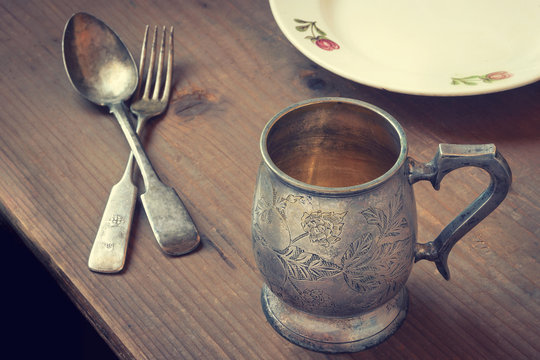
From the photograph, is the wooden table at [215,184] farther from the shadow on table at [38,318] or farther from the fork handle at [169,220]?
the shadow on table at [38,318]

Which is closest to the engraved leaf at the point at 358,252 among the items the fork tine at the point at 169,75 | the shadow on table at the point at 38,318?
the fork tine at the point at 169,75

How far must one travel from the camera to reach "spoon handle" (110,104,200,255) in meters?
0.52

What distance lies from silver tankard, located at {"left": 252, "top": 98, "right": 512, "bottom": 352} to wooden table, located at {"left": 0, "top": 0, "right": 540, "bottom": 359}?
24mm

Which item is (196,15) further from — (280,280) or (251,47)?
(280,280)

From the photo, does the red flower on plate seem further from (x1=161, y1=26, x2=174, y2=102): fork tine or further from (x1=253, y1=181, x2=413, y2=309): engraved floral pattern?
(x1=253, y1=181, x2=413, y2=309): engraved floral pattern

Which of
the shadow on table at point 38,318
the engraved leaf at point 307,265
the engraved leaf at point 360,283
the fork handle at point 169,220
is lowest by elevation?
the shadow on table at point 38,318

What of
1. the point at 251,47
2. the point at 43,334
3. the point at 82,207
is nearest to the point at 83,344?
the point at 43,334

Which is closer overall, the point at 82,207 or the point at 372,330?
the point at 372,330

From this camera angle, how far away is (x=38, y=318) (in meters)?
0.84

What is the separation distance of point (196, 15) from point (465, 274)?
1.53 feet

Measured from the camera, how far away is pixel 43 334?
839 mm

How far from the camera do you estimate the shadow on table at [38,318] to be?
2.69 feet

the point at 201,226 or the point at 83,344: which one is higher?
the point at 201,226

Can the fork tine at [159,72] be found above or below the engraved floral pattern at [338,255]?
below
